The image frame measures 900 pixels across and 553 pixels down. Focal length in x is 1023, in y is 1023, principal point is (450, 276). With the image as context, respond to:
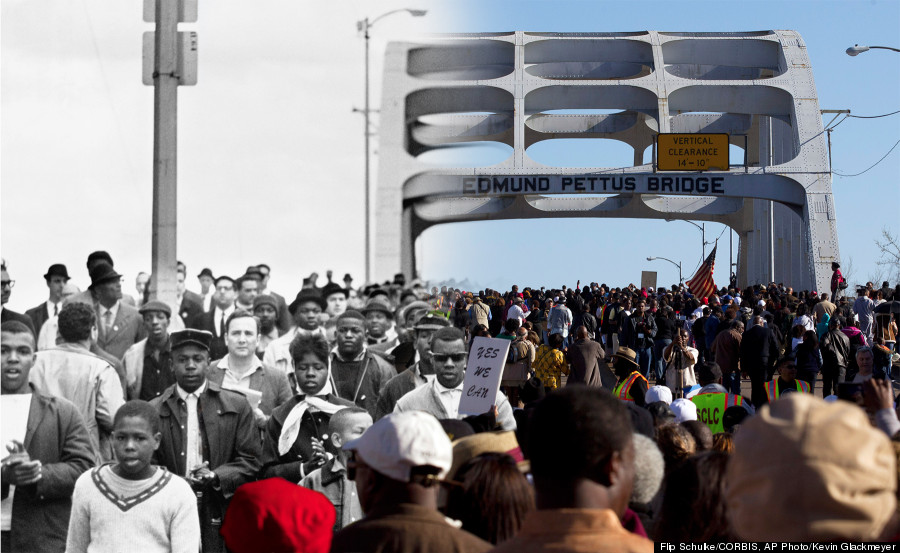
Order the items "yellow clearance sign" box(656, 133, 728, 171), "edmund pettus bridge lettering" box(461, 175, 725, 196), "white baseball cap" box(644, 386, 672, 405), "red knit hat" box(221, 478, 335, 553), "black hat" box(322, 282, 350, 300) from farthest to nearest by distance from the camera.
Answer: "edmund pettus bridge lettering" box(461, 175, 725, 196) < "yellow clearance sign" box(656, 133, 728, 171) < "black hat" box(322, 282, 350, 300) < "white baseball cap" box(644, 386, 672, 405) < "red knit hat" box(221, 478, 335, 553)

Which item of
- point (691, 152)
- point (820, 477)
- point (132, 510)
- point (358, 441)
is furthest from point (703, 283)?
point (820, 477)

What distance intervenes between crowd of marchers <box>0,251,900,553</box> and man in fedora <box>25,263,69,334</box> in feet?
Result: 0.07

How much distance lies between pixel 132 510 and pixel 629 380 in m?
5.21

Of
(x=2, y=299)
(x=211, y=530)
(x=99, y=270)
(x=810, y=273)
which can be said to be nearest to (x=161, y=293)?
(x=99, y=270)

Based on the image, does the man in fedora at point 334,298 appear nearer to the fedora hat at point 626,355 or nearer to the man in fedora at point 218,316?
the man in fedora at point 218,316

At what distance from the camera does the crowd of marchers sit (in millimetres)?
2186

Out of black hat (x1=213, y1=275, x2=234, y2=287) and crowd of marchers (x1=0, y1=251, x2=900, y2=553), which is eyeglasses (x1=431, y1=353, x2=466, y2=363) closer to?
crowd of marchers (x1=0, y1=251, x2=900, y2=553)

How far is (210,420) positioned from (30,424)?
1.13 m

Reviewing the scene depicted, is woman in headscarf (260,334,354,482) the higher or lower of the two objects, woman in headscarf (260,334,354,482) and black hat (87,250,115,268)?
the lower

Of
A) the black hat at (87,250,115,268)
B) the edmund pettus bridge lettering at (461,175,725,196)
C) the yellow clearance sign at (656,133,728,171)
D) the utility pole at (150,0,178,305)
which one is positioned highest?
the yellow clearance sign at (656,133,728,171)

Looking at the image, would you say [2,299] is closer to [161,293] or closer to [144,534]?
[161,293]

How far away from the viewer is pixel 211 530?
6668mm

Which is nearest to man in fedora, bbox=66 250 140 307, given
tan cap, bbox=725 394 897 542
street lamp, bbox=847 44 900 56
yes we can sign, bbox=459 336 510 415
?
yes we can sign, bbox=459 336 510 415

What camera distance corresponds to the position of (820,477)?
6.75ft
